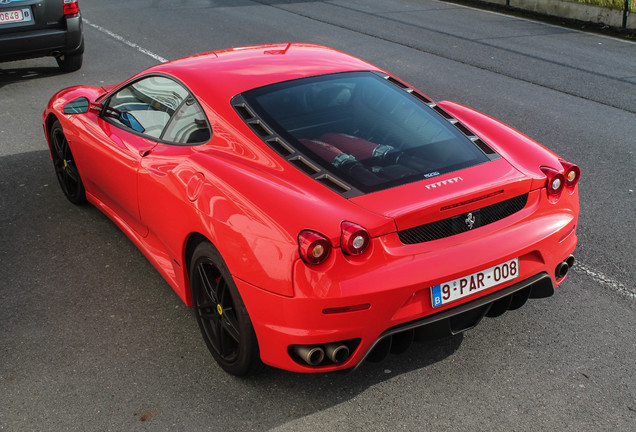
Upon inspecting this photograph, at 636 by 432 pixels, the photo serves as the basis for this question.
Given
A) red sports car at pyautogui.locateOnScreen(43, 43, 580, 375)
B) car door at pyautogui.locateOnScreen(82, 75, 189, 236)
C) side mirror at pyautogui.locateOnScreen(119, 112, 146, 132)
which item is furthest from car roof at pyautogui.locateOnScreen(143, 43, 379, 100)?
side mirror at pyautogui.locateOnScreen(119, 112, 146, 132)

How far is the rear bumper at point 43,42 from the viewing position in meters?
9.40

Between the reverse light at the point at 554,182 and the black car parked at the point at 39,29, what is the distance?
26.1 ft

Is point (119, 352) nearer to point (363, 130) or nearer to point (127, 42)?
point (363, 130)

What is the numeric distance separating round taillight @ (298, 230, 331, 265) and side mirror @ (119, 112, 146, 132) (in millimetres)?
1884

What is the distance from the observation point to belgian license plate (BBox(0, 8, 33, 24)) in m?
9.33

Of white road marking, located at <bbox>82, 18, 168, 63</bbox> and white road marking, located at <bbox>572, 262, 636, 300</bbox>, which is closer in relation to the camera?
white road marking, located at <bbox>572, 262, 636, 300</bbox>

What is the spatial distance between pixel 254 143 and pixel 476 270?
1.31 meters

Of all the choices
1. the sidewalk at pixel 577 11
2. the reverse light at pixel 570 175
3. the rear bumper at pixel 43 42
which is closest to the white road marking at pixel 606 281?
the reverse light at pixel 570 175

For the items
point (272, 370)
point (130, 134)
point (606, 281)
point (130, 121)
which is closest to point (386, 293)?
point (272, 370)

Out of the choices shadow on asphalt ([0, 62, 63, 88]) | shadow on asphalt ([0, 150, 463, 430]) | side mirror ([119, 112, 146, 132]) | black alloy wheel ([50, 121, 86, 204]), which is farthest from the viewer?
shadow on asphalt ([0, 62, 63, 88])

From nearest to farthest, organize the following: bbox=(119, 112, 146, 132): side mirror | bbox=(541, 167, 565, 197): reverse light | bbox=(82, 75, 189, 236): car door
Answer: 1. bbox=(541, 167, 565, 197): reverse light
2. bbox=(82, 75, 189, 236): car door
3. bbox=(119, 112, 146, 132): side mirror

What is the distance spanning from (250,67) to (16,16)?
21.2ft

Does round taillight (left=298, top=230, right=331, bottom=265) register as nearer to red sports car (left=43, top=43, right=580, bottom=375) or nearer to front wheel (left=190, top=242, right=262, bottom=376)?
red sports car (left=43, top=43, right=580, bottom=375)

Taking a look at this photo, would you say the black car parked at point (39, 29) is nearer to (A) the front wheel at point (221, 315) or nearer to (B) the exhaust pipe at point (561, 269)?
(A) the front wheel at point (221, 315)
